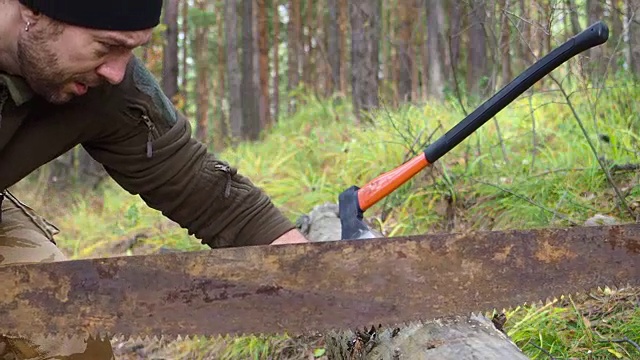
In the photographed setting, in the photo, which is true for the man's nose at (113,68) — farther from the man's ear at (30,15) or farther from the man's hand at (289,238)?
the man's hand at (289,238)

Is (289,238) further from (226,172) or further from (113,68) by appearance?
(113,68)

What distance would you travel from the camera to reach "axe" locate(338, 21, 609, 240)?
2.80 metres

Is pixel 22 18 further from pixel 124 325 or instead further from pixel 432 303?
pixel 432 303

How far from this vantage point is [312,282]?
2.40 m

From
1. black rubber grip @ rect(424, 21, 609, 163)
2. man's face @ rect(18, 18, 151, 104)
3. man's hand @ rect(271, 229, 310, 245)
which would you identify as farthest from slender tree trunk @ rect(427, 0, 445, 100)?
man's face @ rect(18, 18, 151, 104)

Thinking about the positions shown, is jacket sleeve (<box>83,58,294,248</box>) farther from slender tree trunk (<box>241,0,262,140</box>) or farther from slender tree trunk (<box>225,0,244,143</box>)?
slender tree trunk (<box>225,0,244,143</box>)

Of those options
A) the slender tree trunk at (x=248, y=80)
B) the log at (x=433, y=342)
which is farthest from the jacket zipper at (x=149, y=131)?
the slender tree trunk at (x=248, y=80)

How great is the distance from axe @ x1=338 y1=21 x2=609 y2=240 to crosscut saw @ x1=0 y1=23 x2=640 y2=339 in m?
0.51

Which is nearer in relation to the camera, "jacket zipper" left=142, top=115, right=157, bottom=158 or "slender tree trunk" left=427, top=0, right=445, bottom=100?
"jacket zipper" left=142, top=115, right=157, bottom=158

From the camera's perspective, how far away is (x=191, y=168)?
2.98 metres

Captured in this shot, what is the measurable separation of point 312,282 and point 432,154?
0.87 m

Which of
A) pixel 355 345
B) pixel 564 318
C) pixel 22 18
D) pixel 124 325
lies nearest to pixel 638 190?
pixel 564 318

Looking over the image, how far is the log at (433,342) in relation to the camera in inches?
90.1

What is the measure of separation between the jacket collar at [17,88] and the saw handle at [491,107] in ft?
4.45
